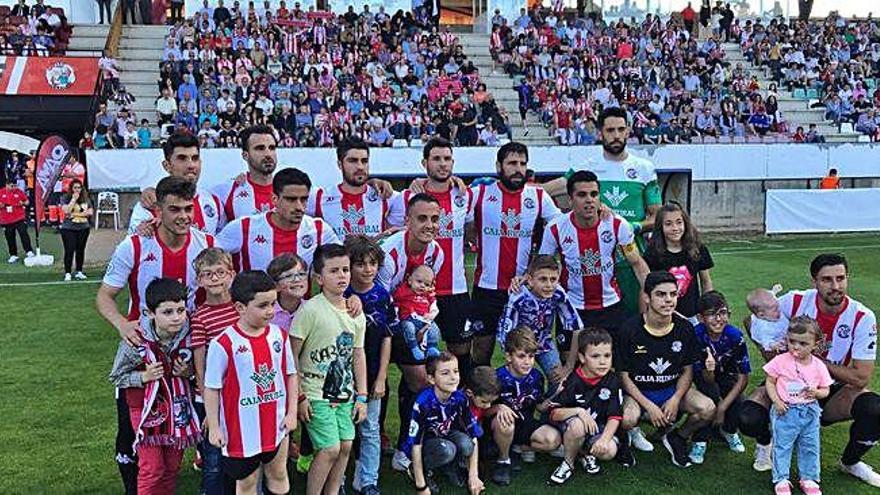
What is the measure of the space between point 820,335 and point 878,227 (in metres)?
15.1

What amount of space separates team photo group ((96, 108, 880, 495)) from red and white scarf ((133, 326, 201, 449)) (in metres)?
0.01

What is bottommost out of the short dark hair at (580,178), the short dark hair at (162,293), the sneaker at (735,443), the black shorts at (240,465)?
the sneaker at (735,443)

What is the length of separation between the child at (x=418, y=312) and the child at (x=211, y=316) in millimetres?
1261

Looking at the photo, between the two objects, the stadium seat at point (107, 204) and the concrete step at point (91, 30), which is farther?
the concrete step at point (91, 30)

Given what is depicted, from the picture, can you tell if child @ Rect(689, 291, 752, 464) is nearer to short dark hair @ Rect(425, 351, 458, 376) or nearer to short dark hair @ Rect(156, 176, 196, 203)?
short dark hair @ Rect(425, 351, 458, 376)

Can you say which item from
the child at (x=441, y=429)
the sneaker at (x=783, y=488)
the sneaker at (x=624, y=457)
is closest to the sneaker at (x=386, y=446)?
the child at (x=441, y=429)

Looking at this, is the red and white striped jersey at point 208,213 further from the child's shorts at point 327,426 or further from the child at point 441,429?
the child at point 441,429

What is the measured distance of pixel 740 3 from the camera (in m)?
34.9

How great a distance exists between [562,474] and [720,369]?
1438mm

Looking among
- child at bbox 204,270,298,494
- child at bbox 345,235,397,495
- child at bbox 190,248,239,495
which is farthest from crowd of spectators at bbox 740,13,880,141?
child at bbox 204,270,298,494

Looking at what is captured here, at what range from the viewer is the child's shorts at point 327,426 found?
188 inches

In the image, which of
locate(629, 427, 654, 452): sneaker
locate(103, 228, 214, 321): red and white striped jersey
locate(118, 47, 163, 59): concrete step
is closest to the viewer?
locate(103, 228, 214, 321): red and white striped jersey

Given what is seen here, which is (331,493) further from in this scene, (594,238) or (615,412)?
(594,238)

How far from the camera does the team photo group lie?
4.60m
